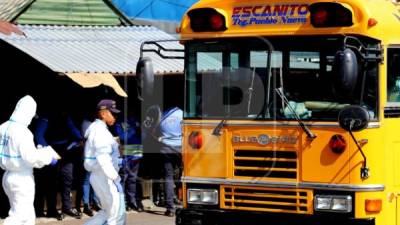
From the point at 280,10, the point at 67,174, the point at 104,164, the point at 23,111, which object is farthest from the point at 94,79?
the point at 280,10

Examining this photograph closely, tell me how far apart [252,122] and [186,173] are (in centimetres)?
103

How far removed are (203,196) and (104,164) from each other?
141 cm

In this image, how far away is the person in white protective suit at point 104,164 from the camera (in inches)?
422

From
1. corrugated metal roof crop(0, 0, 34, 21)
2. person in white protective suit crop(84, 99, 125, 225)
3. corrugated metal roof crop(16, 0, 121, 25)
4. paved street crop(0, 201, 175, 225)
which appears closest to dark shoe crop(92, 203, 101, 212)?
paved street crop(0, 201, 175, 225)

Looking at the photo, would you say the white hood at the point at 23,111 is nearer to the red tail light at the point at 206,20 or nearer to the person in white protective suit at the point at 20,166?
the person in white protective suit at the point at 20,166

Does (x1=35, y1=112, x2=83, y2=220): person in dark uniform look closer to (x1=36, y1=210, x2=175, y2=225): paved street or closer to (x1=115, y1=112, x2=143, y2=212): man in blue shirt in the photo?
(x1=36, y1=210, x2=175, y2=225): paved street

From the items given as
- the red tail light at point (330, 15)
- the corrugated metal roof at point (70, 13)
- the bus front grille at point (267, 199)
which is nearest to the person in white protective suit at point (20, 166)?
the bus front grille at point (267, 199)

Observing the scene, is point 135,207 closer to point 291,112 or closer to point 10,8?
point 10,8

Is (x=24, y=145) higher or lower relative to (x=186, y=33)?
lower

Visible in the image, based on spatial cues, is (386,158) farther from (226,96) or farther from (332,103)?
(226,96)

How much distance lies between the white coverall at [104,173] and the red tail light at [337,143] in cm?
284

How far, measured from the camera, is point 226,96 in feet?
32.3

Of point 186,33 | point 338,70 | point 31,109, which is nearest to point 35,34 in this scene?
point 31,109

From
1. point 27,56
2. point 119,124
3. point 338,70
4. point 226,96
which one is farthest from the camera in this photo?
point 119,124
